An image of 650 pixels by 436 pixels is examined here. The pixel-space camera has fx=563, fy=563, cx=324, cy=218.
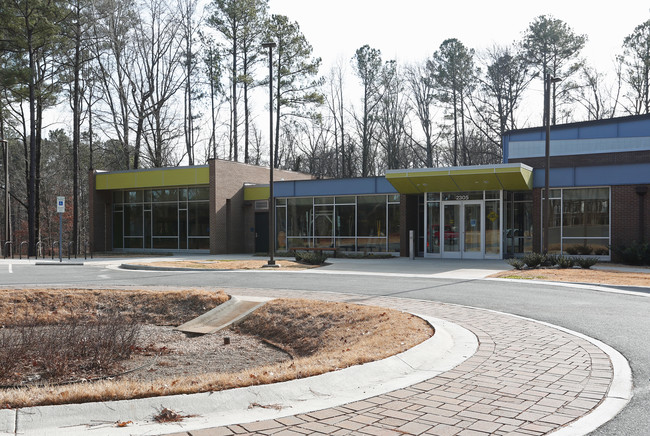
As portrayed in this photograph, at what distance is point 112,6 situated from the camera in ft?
122

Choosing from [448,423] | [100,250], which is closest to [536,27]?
[100,250]

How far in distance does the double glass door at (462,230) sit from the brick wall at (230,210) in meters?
12.2

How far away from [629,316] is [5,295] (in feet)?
42.8

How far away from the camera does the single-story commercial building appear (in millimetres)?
24391

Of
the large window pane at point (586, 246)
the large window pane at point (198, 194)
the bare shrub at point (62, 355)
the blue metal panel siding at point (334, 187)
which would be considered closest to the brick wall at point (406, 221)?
the blue metal panel siding at point (334, 187)

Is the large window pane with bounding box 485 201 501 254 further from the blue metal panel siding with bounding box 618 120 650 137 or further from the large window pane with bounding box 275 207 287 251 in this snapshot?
the large window pane with bounding box 275 207 287 251

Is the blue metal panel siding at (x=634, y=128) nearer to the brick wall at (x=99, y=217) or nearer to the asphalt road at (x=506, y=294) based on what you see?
the asphalt road at (x=506, y=294)

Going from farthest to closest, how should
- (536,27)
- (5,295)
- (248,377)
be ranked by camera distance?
(536,27) → (5,295) → (248,377)

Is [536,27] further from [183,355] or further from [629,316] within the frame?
[183,355]

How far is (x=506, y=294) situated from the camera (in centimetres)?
1304

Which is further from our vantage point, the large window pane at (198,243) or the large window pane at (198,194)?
the large window pane at (198,194)

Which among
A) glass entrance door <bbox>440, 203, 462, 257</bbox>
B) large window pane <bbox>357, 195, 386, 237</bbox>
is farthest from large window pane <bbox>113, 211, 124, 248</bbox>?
glass entrance door <bbox>440, 203, 462, 257</bbox>

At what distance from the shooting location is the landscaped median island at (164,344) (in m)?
5.61

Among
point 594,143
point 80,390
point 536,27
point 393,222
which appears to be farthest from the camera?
point 536,27
